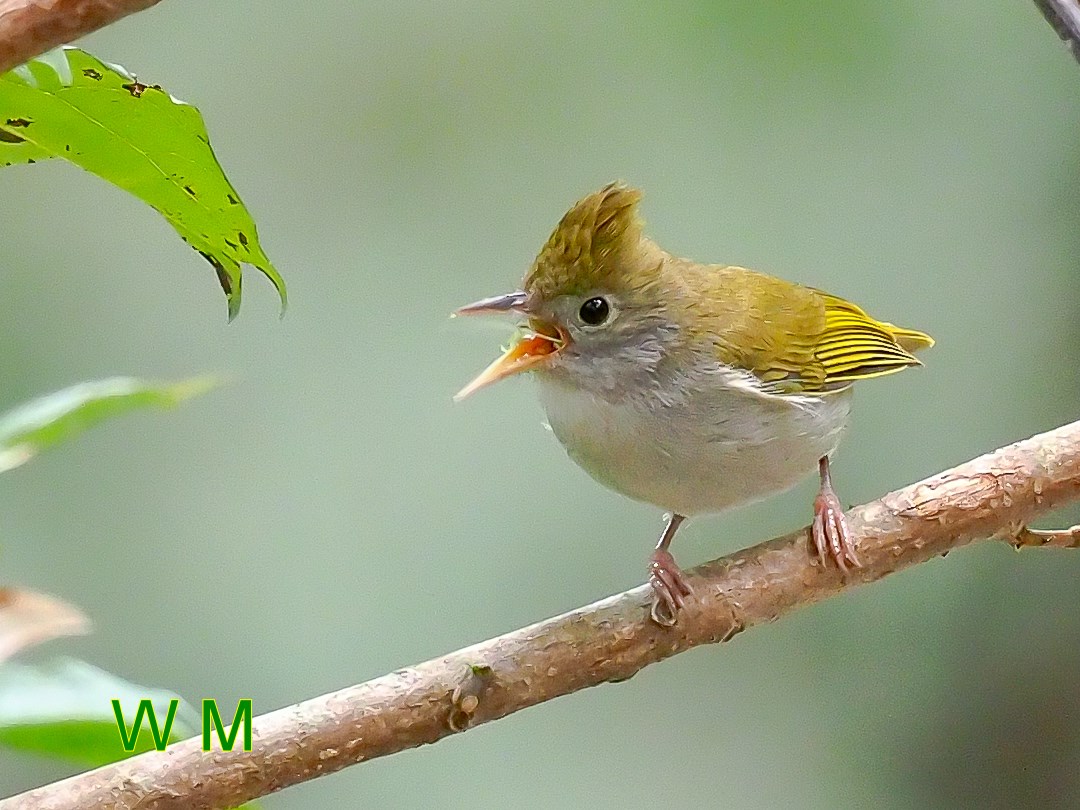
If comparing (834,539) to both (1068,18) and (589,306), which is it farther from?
(1068,18)

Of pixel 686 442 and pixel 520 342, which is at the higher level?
pixel 520 342

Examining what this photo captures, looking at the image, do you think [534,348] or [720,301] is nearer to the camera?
[534,348]

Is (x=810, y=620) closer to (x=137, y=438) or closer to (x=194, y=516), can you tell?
(x=194, y=516)

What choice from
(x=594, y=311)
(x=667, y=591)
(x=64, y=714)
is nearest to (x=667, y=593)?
(x=667, y=591)

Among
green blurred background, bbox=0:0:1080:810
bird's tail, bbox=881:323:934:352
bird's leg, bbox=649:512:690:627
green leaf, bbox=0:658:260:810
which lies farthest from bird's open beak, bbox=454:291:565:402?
green blurred background, bbox=0:0:1080:810

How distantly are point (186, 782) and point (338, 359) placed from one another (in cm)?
144

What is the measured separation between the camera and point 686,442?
1.32 metres

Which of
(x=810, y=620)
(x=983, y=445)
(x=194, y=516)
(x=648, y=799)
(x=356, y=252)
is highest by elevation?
(x=356, y=252)

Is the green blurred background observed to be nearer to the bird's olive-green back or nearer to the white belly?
the bird's olive-green back

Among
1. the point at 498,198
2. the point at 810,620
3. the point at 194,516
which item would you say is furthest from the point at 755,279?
the point at 194,516

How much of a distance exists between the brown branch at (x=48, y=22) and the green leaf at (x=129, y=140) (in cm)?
15

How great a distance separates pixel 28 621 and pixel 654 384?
2.51ft

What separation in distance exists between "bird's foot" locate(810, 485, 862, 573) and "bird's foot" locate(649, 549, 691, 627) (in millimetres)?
180

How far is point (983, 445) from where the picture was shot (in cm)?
259
